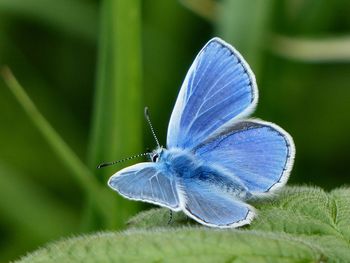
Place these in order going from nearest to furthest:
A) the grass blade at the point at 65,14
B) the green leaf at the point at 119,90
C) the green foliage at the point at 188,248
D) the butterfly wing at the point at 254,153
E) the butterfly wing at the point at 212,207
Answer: the green foliage at the point at 188,248 → the butterfly wing at the point at 212,207 → the butterfly wing at the point at 254,153 → the green leaf at the point at 119,90 → the grass blade at the point at 65,14

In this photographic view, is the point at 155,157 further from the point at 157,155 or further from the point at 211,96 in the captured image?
the point at 211,96

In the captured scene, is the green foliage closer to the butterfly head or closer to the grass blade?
the butterfly head

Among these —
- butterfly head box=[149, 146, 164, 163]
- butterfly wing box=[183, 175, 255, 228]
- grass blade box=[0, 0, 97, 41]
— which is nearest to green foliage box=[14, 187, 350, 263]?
butterfly wing box=[183, 175, 255, 228]

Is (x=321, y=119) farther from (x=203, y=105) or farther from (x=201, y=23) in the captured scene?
(x=203, y=105)

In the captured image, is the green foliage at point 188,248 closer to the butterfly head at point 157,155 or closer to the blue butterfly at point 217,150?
the blue butterfly at point 217,150

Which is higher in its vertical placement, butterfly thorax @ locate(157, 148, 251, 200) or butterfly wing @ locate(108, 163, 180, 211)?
butterfly wing @ locate(108, 163, 180, 211)

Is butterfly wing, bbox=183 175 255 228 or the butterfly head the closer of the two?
butterfly wing, bbox=183 175 255 228

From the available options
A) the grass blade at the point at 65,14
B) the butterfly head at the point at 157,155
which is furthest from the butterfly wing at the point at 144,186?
the grass blade at the point at 65,14
